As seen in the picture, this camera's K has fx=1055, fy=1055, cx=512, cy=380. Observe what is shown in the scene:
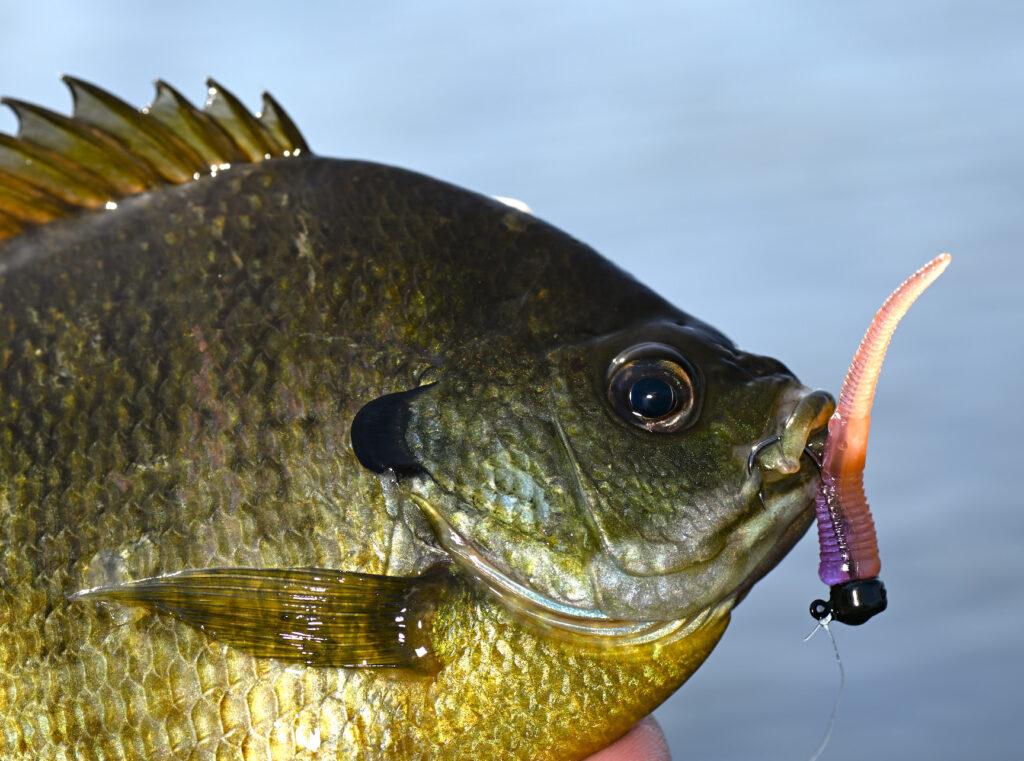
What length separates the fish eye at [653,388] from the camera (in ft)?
8.23

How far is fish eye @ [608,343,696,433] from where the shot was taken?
8.23 ft

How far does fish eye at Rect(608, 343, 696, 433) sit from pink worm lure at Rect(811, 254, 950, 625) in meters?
0.37

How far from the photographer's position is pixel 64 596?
7.76 ft

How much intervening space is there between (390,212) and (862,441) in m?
1.29

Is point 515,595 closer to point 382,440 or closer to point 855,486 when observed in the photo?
point 382,440

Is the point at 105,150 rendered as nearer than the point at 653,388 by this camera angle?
No

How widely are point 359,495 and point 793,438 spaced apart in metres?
1.01

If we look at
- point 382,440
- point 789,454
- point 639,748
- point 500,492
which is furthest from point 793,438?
point 639,748

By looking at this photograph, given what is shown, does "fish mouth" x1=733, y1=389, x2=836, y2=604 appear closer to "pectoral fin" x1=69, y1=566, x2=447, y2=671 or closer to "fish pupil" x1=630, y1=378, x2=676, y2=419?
"fish pupil" x1=630, y1=378, x2=676, y2=419

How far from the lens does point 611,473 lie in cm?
245

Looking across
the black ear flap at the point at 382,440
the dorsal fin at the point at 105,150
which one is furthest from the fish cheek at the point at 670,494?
the dorsal fin at the point at 105,150

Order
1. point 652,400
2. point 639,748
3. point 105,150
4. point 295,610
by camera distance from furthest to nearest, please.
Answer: point 639,748 < point 105,150 < point 652,400 < point 295,610

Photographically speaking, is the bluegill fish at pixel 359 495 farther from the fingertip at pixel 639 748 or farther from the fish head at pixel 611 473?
the fingertip at pixel 639 748

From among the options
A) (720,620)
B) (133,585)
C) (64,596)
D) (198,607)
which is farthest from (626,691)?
(64,596)
